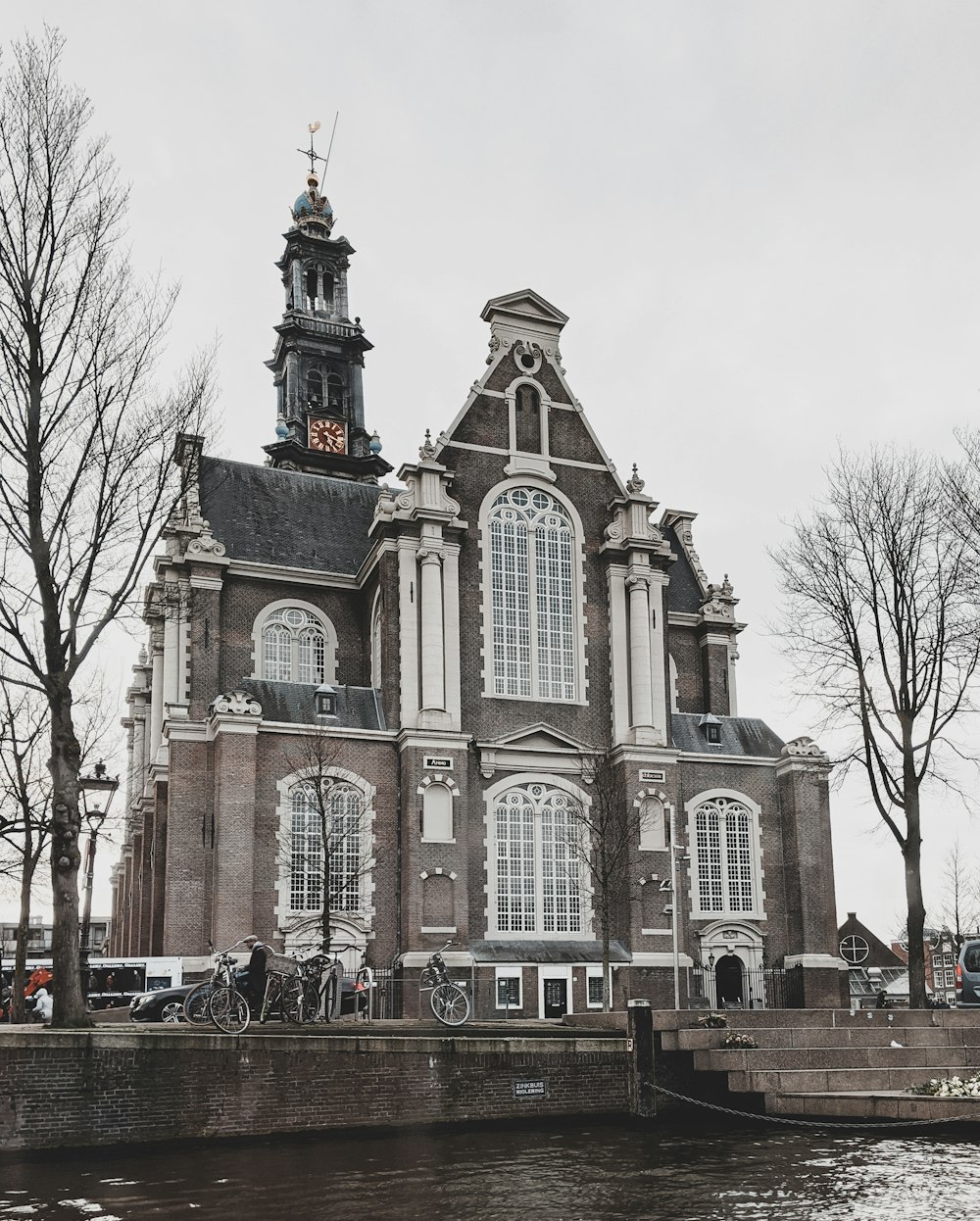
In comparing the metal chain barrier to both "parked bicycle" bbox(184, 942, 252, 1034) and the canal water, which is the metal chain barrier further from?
"parked bicycle" bbox(184, 942, 252, 1034)

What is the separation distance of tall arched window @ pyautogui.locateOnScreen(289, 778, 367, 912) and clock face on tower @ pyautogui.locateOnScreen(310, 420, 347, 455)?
29.6 metres

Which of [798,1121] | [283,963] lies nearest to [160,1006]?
[283,963]

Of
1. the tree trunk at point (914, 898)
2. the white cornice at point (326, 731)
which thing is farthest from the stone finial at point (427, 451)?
the tree trunk at point (914, 898)

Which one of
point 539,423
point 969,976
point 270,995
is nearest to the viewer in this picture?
point 270,995

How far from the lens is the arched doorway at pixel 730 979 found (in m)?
43.2

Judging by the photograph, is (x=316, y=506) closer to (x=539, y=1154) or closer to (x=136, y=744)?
(x=136, y=744)

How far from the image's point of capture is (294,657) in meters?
46.0

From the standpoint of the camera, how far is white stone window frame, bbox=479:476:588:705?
Answer: 43375 millimetres

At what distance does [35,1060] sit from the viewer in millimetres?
19469

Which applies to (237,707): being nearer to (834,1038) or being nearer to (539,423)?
(539,423)

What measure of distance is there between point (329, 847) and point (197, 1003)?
15135 mm

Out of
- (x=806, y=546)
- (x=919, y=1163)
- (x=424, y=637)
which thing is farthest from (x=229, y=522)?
(x=919, y=1163)

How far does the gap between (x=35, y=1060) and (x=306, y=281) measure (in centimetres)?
5719

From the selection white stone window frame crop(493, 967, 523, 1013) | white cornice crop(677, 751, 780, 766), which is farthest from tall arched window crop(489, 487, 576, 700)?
white stone window frame crop(493, 967, 523, 1013)
